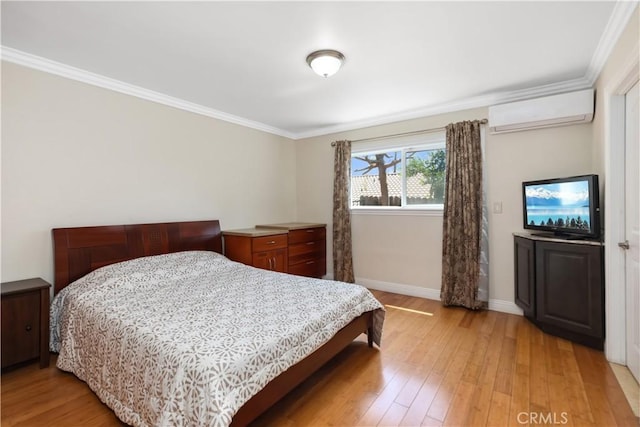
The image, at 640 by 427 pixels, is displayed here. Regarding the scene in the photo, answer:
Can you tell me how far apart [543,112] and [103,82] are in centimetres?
413

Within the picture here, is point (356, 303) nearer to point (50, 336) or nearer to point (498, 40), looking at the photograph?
point (498, 40)

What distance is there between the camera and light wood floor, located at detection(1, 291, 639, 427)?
168cm

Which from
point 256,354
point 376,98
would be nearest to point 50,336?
point 256,354

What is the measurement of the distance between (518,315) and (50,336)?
430 cm

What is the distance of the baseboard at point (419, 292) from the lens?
10.7ft

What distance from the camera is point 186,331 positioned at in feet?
5.28

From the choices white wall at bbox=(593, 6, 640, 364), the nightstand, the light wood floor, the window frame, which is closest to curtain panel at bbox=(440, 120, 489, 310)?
the window frame

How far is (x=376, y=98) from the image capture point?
Answer: 10.9 ft

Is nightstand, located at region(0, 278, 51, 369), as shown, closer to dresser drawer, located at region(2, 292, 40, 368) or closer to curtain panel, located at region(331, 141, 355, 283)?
dresser drawer, located at region(2, 292, 40, 368)

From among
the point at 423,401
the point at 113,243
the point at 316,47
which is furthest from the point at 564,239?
the point at 113,243

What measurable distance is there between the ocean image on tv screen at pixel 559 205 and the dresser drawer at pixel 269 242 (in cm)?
271

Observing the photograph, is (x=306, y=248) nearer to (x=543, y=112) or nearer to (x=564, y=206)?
(x=564, y=206)

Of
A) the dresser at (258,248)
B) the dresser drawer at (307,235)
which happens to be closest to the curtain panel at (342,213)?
the dresser drawer at (307,235)

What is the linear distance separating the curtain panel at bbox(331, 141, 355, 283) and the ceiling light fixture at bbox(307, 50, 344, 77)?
6.47 feet
